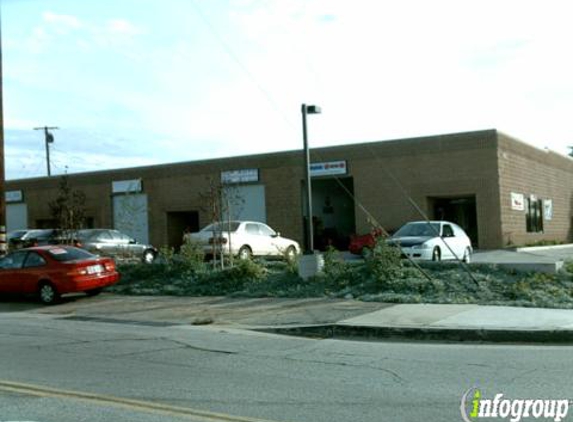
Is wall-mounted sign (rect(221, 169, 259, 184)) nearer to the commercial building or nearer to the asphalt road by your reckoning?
the commercial building

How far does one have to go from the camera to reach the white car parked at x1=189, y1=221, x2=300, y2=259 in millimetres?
22875

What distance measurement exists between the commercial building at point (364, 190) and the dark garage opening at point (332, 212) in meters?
0.06

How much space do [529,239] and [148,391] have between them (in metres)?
30.5

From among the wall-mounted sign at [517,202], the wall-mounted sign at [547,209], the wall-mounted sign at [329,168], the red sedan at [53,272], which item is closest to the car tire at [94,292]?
the red sedan at [53,272]

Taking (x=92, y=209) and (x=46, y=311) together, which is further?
(x=92, y=209)

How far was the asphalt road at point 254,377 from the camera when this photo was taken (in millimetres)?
6512

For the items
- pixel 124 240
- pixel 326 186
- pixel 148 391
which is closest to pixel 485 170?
pixel 326 186

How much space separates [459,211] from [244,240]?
1390 centimetres

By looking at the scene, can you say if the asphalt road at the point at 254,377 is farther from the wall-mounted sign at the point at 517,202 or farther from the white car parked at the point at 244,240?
the wall-mounted sign at the point at 517,202

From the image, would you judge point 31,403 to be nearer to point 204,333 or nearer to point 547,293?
point 204,333

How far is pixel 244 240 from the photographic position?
24.7m

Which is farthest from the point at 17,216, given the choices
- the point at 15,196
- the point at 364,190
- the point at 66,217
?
the point at 66,217

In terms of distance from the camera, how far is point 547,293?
14.0 meters

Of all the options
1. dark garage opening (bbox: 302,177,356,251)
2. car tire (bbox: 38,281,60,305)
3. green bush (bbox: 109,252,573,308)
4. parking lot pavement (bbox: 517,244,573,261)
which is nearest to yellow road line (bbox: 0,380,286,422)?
green bush (bbox: 109,252,573,308)
